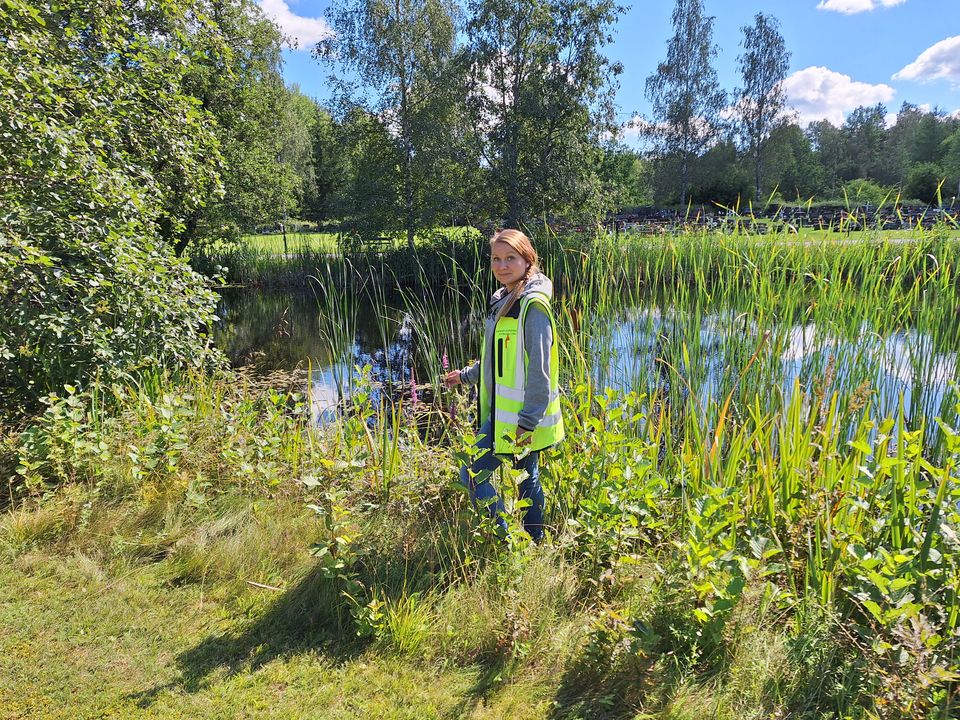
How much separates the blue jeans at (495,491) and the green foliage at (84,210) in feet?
9.35

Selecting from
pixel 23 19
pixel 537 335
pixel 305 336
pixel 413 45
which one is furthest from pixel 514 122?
pixel 537 335

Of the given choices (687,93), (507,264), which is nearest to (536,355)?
(507,264)

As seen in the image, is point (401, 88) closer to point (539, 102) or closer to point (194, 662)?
point (539, 102)

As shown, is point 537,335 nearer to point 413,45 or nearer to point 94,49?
point 94,49

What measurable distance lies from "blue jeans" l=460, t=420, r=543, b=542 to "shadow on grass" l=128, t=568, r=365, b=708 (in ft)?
2.54

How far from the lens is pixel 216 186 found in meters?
5.72

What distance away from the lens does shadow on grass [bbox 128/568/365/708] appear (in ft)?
7.41

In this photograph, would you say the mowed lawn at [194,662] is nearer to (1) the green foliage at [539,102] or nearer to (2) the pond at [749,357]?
(2) the pond at [749,357]

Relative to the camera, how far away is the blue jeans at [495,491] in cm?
273

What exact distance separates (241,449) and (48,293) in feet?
5.54

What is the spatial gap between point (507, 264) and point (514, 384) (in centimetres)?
55

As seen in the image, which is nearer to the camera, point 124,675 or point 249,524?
point 124,675

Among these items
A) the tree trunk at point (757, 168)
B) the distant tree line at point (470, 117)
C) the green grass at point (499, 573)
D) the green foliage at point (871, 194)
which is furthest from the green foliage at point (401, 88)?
the tree trunk at point (757, 168)

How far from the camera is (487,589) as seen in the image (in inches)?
97.9
